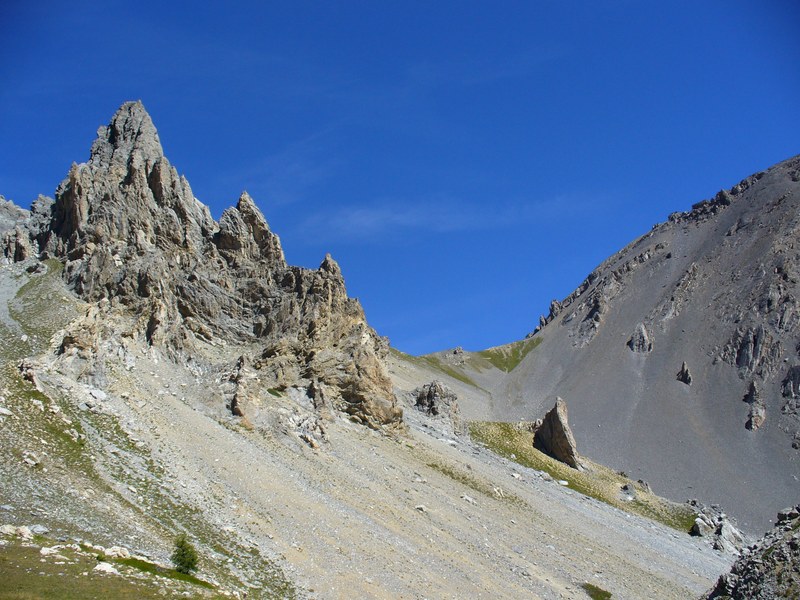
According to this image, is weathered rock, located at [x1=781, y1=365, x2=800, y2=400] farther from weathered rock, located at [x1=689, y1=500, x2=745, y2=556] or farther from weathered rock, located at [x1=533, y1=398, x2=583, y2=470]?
weathered rock, located at [x1=533, y1=398, x2=583, y2=470]

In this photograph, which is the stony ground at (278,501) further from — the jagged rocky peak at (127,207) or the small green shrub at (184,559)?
the jagged rocky peak at (127,207)

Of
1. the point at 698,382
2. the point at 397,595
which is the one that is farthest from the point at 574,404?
the point at 397,595

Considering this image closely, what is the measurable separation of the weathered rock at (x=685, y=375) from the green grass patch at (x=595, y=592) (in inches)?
5278

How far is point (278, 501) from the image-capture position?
4284 centimetres

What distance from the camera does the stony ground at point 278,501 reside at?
33781mm

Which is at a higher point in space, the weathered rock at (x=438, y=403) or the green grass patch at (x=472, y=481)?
the weathered rock at (x=438, y=403)

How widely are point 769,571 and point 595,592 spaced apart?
73.8ft

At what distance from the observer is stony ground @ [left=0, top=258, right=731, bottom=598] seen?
111 ft

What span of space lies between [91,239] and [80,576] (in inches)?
2115

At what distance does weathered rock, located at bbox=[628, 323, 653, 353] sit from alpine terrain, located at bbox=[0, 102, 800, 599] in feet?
246

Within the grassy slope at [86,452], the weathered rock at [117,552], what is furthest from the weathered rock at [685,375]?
the weathered rock at [117,552]

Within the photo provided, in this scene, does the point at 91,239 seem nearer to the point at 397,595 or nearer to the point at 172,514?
the point at 172,514

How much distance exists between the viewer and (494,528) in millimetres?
52312

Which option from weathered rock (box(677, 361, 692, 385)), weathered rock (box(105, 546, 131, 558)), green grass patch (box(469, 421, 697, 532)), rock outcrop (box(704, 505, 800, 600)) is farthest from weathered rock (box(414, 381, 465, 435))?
weathered rock (box(677, 361, 692, 385))
